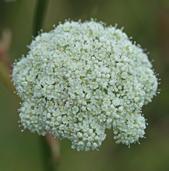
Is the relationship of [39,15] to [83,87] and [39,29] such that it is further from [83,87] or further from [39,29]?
[83,87]

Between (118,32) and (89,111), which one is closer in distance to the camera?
(89,111)

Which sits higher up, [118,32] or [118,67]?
[118,32]

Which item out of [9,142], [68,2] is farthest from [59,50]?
[68,2]

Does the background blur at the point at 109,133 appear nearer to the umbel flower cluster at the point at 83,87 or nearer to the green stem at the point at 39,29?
the green stem at the point at 39,29

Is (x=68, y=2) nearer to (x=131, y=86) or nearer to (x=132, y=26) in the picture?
(x=132, y=26)

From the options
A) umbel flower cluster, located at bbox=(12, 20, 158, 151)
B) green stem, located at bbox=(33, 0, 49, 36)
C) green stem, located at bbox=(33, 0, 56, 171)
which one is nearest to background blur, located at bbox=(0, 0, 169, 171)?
green stem, located at bbox=(33, 0, 56, 171)

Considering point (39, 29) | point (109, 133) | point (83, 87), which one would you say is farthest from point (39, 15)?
point (109, 133)

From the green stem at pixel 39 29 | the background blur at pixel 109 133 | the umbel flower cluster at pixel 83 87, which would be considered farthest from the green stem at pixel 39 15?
the background blur at pixel 109 133
